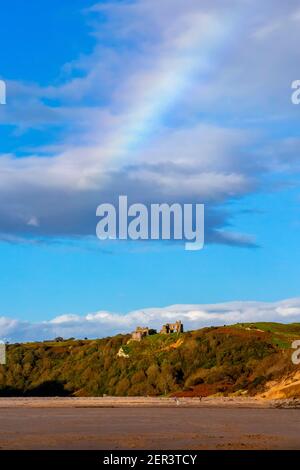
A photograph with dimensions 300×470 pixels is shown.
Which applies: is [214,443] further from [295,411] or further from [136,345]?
[136,345]

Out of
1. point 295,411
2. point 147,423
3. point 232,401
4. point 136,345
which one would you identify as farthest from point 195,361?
point 147,423

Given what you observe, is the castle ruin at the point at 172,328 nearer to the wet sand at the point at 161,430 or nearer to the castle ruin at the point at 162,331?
the castle ruin at the point at 162,331

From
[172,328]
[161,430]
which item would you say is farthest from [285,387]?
[172,328]

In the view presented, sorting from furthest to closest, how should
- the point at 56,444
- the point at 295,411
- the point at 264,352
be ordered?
1. the point at 264,352
2. the point at 295,411
3. the point at 56,444

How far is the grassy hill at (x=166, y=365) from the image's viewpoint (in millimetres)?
95625

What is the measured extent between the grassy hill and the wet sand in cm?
2825

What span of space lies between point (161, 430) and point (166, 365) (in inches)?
2530

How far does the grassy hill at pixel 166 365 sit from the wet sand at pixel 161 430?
92.7 feet

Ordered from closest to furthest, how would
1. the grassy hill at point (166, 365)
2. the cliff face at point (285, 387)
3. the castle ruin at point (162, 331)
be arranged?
the cliff face at point (285, 387) → the grassy hill at point (166, 365) → the castle ruin at point (162, 331)

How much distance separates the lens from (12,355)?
140500 mm

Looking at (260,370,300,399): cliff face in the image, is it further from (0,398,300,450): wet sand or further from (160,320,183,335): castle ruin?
(160,320,183,335): castle ruin

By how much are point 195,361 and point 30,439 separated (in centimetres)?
7036

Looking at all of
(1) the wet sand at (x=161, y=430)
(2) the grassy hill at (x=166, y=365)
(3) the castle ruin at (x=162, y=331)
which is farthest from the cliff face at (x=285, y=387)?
(3) the castle ruin at (x=162, y=331)
